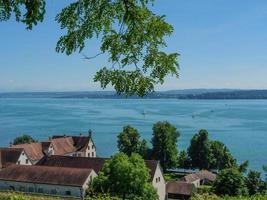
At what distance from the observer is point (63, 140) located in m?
59.7

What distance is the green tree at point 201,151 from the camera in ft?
208

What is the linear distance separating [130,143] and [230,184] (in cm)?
2394

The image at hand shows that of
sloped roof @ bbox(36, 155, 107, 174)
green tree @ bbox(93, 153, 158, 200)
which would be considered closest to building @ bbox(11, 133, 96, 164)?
sloped roof @ bbox(36, 155, 107, 174)

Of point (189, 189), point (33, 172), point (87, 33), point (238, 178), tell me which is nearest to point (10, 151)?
point (33, 172)

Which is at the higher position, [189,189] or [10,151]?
[10,151]

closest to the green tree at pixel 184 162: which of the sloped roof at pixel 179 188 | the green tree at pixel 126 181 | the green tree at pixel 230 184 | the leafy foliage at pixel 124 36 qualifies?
the sloped roof at pixel 179 188

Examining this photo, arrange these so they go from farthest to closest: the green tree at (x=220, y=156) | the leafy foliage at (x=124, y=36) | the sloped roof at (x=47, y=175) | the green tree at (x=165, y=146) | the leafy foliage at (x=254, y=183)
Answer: the green tree at (x=220, y=156), the green tree at (x=165, y=146), the leafy foliage at (x=254, y=183), the sloped roof at (x=47, y=175), the leafy foliage at (x=124, y=36)

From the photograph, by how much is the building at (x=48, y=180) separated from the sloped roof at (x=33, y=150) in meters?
12.7

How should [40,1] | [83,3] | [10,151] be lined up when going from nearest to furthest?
[40,1], [83,3], [10,151]

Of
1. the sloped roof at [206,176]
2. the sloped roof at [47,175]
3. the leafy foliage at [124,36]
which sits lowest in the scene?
the sloped roof at [206,176]

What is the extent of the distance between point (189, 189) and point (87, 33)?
38.0 m

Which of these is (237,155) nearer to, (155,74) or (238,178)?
(238,178)

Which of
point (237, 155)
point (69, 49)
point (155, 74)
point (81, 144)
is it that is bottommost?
point (237, 155)

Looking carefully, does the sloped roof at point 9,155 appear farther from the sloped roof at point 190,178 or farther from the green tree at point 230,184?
the green tree at point 230,184
